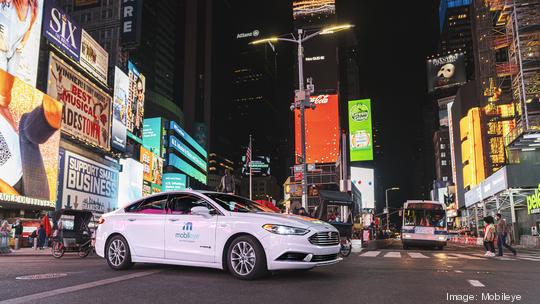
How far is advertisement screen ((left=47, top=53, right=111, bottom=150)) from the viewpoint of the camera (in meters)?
37.4

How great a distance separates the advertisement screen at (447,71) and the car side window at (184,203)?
374ft

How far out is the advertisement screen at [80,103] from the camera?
37438 mm

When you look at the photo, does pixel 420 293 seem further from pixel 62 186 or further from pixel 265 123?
pixel 265 123

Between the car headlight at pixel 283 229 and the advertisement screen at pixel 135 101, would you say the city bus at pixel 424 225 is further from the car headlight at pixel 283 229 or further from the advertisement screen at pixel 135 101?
the advertisement screen at pixel 135 101

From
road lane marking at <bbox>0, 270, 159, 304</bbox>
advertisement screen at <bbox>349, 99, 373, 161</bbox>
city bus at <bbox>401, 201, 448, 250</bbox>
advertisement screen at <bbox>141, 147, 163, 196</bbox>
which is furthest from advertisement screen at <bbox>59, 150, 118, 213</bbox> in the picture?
advertisement screen at <bbox>349, 99, 373, 161</bbox>

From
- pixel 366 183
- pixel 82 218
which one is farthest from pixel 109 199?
pixel 366 183

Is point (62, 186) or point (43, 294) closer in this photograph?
point (43, 294)

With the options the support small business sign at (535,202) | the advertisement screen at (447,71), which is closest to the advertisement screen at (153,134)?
the advertisement screen at (447,71)

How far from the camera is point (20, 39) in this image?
32.1 metres

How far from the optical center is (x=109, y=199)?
46.7 metres

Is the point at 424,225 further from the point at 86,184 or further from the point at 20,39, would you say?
the point at 86,184

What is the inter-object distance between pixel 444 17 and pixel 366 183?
267 feet

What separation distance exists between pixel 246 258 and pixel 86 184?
128 ft

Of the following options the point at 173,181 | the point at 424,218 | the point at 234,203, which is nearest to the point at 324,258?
the point at 234,203
